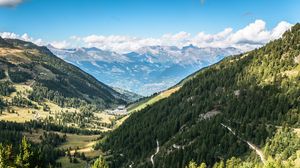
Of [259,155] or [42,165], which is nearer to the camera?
[42,165]

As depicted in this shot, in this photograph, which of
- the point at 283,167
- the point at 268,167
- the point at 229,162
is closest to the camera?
the point at 268,167

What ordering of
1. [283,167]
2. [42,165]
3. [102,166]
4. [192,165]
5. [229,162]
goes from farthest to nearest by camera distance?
[229,162]
[192,165]
[283,167]
[102,166]
[42,165]

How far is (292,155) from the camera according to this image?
578ft

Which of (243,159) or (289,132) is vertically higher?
(289,132)

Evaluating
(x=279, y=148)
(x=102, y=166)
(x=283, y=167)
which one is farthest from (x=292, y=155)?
(x=102, y=166)

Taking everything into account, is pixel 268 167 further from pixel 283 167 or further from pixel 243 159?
pixel 243 159

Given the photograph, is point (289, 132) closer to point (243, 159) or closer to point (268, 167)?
point (243, 159)

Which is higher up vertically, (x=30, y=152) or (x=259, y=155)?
(x=30, y=152)

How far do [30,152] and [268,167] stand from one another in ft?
238

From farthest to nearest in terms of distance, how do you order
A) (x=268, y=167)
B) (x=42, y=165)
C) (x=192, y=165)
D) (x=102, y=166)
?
(x=192, y=165) → (x=268, y=167) → (x=102, y=166) → (x=42, y=165)

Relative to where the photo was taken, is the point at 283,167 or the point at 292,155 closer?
the point at 283,167

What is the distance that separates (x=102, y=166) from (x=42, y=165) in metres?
16.2

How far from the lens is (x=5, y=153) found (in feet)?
323

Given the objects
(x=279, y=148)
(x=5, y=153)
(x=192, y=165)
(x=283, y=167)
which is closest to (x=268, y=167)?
(x=283, y=167)
